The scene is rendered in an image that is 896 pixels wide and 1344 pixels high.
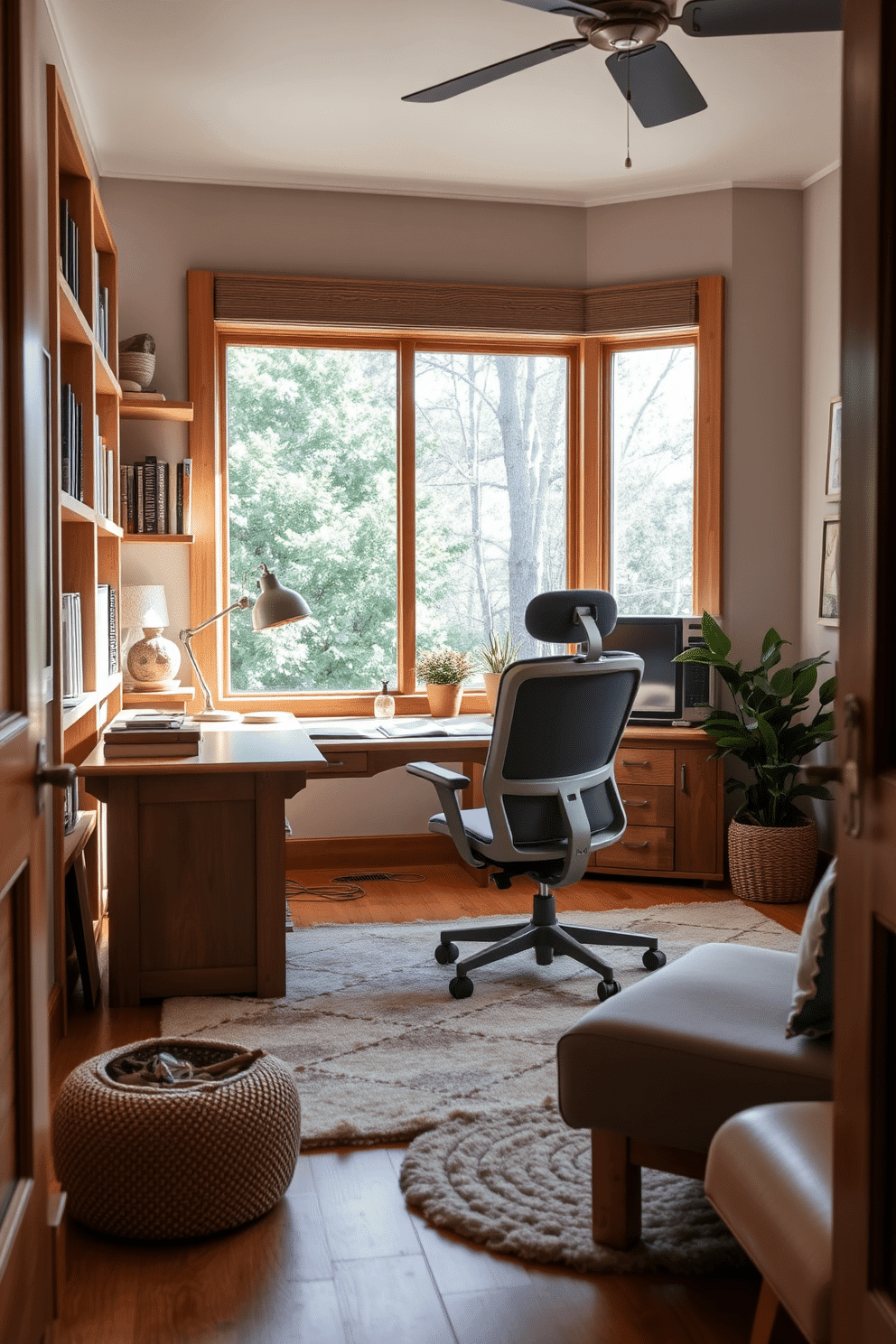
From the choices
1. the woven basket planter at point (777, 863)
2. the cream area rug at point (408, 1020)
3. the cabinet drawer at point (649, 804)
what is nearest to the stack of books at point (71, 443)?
the cream area rug at point (408, 1020)

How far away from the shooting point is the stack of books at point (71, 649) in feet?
10.8

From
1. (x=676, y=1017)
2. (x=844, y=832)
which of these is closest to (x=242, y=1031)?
(x=676, y=1017)

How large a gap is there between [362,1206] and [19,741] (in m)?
1.28

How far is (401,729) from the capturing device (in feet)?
14.0

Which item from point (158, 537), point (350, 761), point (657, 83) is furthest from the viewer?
point (158, 537)

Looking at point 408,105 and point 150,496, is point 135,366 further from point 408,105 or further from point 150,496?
point 408,105

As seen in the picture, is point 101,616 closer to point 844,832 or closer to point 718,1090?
point 718,1090

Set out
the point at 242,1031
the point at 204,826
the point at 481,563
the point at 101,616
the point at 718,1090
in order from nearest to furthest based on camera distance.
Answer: the point at 718,1090 < the point at 242,1031 < the point at 204,826 < the point at 101,616 < the point at 481,563

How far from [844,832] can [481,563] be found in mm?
4214

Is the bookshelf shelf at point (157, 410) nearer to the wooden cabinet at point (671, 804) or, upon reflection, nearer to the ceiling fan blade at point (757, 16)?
the wooden cabinet at point (671, 804)

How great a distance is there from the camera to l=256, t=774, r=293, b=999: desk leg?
3.36m

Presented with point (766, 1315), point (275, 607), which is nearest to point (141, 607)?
point (275, 607)

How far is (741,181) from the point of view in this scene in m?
4.94

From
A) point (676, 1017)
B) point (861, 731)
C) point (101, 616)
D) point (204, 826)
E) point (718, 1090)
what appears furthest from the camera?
point (101, 616)
